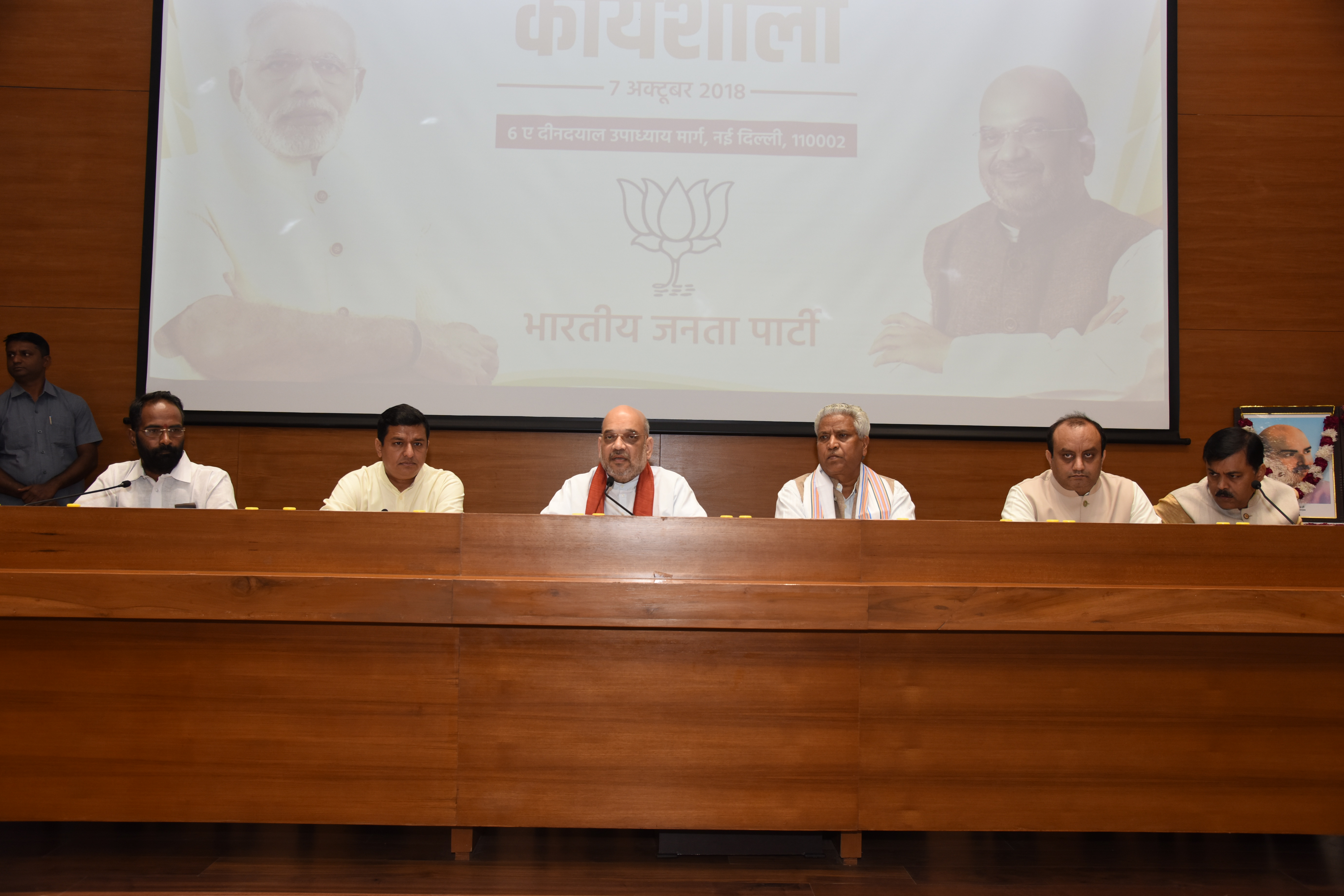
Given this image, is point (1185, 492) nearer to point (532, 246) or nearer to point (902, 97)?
point (902, 97)

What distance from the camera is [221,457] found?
11.8 ft

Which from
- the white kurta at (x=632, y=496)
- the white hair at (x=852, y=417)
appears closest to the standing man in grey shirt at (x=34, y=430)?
the white kurta at (x=632, y=496)

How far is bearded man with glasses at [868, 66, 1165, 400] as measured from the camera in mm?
3619

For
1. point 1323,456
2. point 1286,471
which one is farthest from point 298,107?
point 1323,456

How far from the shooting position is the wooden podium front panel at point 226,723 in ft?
6.10

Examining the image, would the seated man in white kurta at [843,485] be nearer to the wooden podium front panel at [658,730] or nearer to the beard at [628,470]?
the beard at [628,470]

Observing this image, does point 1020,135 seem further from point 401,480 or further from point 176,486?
point 176,486

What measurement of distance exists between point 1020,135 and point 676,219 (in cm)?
155

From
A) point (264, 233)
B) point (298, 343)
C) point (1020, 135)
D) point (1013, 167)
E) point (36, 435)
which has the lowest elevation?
point (36, 435)

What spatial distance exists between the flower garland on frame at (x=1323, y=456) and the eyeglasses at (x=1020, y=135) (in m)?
1.54

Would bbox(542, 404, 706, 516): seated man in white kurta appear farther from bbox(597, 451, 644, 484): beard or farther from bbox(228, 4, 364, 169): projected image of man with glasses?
bbox(228, 4, 364, 169): projected image of man with glasses

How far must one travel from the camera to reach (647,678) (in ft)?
6.25

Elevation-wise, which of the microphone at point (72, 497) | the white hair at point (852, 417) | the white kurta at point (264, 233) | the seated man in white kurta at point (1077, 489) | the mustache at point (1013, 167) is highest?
the mustache at point (1013, 167)

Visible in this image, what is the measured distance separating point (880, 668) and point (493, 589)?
0.91m
